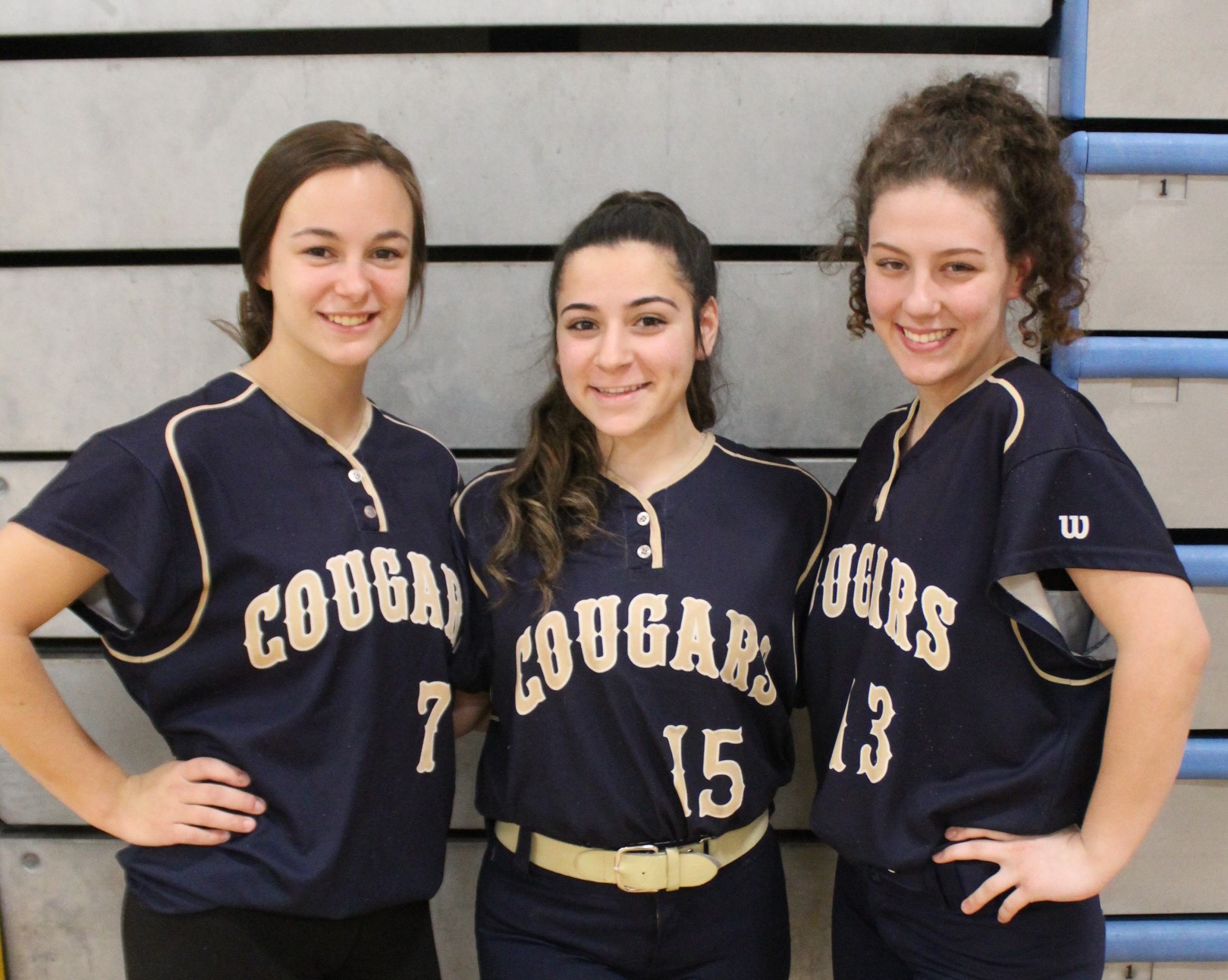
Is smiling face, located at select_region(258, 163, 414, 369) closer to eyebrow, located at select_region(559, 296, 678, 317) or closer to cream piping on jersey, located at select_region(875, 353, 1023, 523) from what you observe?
eyebrow, located at select_region(559, 296, 678, 317)

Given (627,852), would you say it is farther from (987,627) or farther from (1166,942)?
(1166,942)

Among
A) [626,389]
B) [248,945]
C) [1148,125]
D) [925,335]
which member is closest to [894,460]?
[925,335]

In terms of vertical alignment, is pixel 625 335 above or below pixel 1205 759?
above

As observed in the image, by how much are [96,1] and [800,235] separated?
61.7 inches

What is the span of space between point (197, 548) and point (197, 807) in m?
0.40

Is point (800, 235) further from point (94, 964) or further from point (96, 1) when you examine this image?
point (94, 964)

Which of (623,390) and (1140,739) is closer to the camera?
(1140,739)

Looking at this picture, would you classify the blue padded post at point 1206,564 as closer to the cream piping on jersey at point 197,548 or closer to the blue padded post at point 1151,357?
the blue padded post at point 1151,357

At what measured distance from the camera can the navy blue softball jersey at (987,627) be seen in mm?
1193

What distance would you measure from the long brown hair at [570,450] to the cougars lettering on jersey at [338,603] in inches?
5.5

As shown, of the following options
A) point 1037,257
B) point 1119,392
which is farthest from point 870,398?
point 1037,257

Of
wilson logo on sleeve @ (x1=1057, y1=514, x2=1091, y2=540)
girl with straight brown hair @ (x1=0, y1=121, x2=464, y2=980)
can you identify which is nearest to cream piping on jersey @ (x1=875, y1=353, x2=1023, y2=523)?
wilson logo on sleeve @ (x1=1057, y1=514, x2=1091, y2=540)

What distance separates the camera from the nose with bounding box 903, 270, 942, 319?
4.22 feet

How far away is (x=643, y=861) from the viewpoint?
55.9 inches
